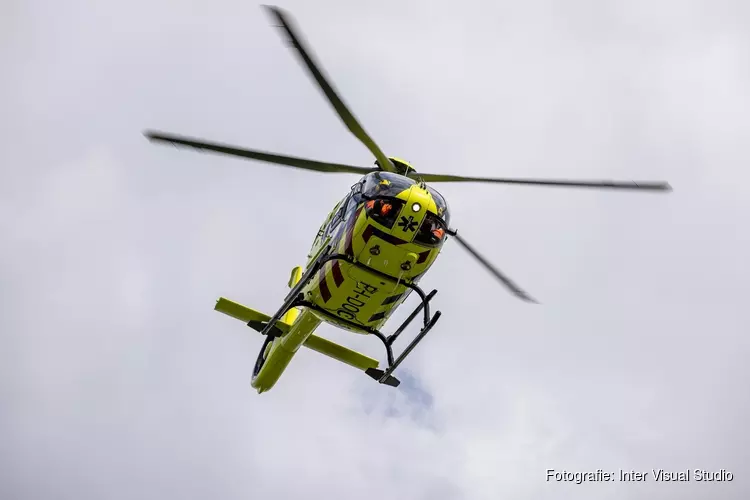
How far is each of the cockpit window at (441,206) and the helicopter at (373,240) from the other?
22 millimetres

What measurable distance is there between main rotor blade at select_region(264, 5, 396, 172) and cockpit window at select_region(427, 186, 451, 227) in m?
1.47

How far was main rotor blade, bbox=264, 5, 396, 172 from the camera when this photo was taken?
43.6 feet

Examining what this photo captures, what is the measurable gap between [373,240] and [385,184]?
1.24 meters

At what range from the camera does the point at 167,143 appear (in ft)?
53.5

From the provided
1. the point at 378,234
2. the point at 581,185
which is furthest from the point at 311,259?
the point at 581,185

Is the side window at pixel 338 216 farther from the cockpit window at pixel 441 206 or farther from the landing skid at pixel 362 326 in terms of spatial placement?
the cockpit window at pixel 441 206

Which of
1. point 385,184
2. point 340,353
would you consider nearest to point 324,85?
point 385,184

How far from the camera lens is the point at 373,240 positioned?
Answer: 54.2 ft

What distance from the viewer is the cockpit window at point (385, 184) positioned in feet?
54.0

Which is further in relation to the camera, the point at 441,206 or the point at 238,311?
the point at 238,311

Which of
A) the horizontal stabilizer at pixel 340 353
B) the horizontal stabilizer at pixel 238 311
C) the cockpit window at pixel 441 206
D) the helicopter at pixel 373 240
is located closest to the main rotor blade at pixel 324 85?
the helicopter at pixel 373 240

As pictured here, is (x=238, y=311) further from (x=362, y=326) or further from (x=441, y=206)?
(x=441, y=206)

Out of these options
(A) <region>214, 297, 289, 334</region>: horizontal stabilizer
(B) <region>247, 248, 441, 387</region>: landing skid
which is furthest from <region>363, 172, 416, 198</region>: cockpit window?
(A) <region>214, 297, 289, 334</region>: horizontal stabilizer

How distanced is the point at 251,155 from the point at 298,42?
3867 mm
